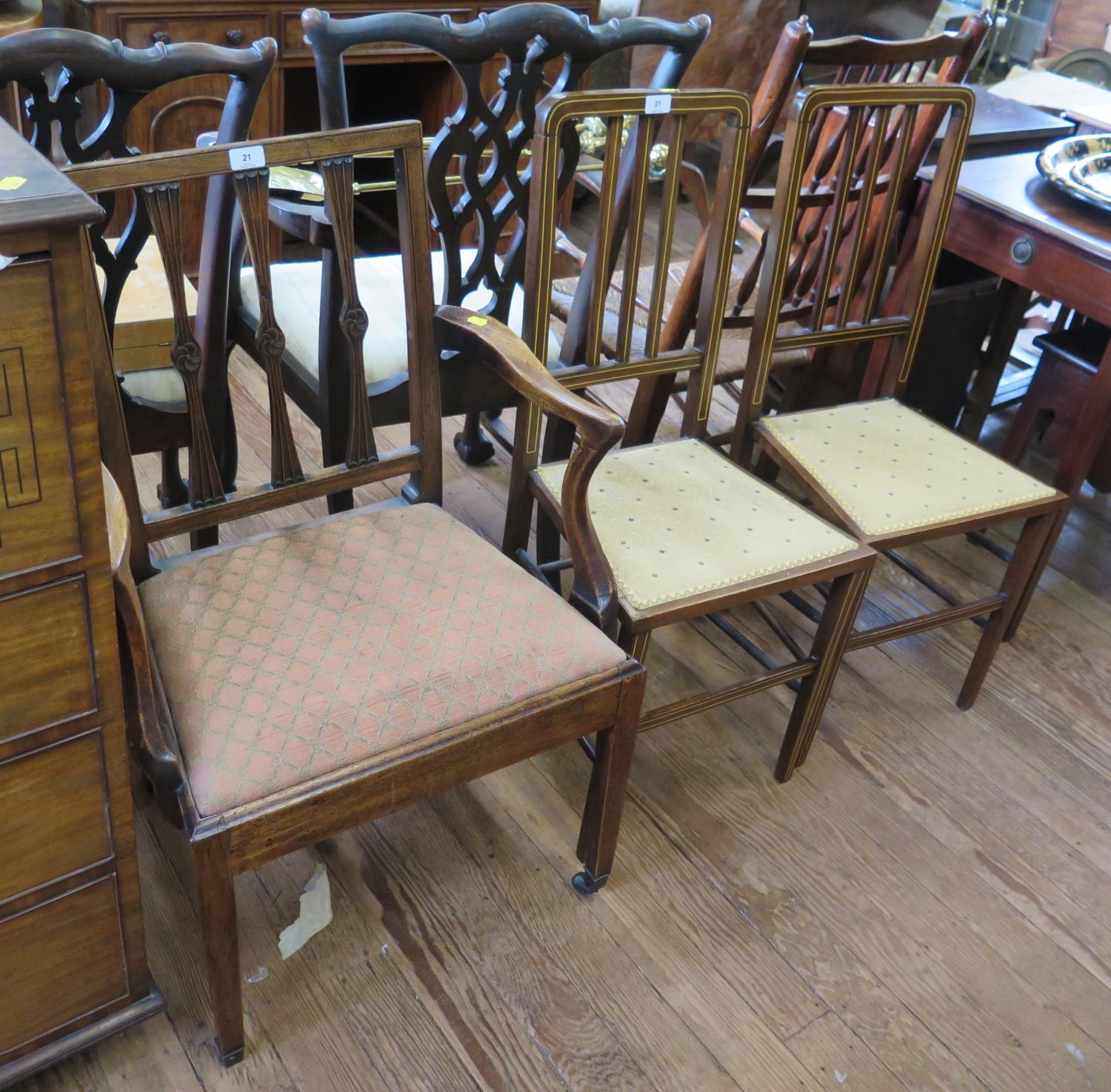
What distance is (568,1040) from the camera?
1386mm

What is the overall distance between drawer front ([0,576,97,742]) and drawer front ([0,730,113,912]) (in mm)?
43

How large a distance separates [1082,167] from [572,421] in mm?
1290

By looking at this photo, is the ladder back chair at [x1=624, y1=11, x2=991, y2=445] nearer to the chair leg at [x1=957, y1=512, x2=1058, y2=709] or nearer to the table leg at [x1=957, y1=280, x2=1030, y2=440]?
the table leg at [x1=957, y1=280, x2=1030, y2=440]

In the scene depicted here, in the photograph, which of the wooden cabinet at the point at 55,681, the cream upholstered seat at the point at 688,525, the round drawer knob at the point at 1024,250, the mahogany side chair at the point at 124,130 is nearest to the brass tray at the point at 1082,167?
the round drawer knob at the point at 1024,250

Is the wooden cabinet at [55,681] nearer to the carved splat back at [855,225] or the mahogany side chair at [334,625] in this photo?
the mahogany side chair at [334,625]

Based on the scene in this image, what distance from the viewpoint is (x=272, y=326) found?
132 centimetres

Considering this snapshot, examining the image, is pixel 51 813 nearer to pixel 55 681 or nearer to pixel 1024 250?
pixel 55 681

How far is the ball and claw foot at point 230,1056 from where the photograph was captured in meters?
1.30

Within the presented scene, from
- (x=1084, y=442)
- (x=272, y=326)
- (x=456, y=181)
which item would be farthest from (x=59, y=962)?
(x=1084, y=442)

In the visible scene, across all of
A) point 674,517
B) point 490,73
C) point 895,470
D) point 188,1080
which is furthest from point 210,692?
point 490,73

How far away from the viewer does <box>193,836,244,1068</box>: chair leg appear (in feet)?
3.59

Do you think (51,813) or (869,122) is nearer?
(51,813)

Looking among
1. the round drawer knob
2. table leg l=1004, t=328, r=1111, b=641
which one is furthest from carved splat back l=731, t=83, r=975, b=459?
table leg l=1004, t=328, r=1111, b=641

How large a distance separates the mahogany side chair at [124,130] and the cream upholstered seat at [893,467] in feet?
3.00
